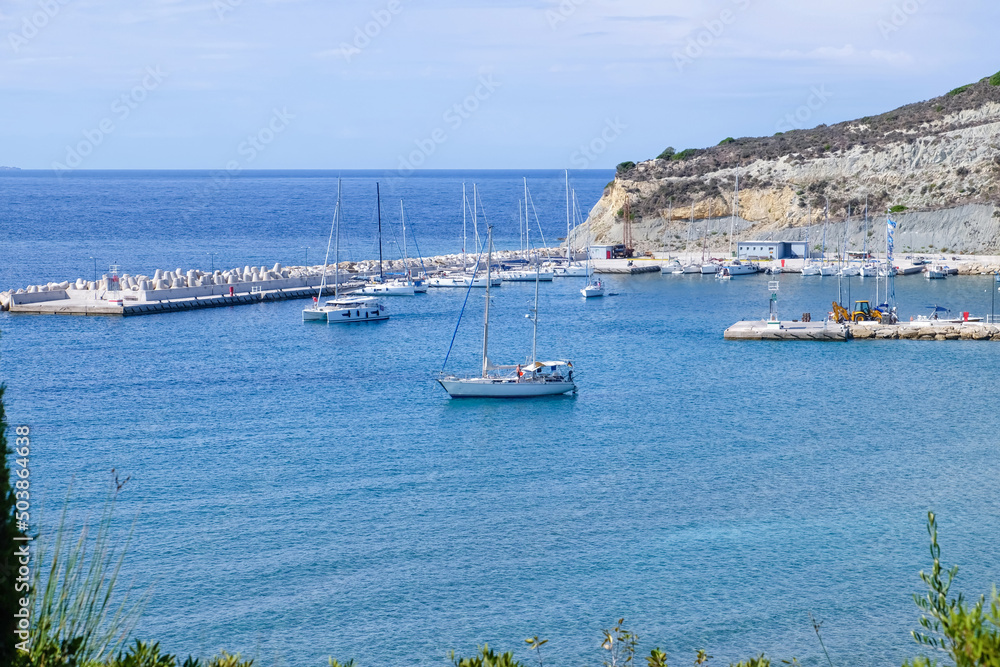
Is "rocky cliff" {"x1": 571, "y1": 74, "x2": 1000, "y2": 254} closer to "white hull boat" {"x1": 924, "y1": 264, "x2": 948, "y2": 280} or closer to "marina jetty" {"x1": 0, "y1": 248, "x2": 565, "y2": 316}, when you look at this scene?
"white hull boat" {"x1": 924, "y1": 264, "x2": 948, "y2": 280}

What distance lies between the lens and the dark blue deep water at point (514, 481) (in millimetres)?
20188

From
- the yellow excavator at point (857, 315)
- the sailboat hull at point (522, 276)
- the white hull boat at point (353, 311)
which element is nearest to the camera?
the yellow excavator at point (857, 315)

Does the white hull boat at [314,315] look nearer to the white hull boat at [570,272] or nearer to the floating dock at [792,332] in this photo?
the floating dock at [792,332]

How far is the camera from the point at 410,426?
113 feet

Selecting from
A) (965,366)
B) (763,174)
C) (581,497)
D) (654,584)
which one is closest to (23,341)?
(581,497)

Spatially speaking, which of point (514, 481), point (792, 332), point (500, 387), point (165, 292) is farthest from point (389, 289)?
point (514, 481)

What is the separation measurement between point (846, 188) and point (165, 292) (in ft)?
198

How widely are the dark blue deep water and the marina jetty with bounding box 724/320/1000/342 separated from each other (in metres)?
0.96

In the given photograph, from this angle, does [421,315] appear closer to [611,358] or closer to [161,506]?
[611,358]

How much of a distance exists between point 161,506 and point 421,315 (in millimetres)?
34624

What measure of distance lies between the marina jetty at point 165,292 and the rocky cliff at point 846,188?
34615 mm

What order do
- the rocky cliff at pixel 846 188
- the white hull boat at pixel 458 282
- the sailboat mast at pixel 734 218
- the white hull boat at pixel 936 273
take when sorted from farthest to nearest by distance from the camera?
the sailboat mast at pixel 734 218, the rocky cliff at pixel 846 188, the white hull boat at pixel 458 282, the white hull boat at pixel 936 273

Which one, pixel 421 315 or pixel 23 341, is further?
pixel 421 315

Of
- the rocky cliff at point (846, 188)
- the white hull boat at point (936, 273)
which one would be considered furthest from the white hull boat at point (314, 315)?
the rocky cliff at point (846, 188)
